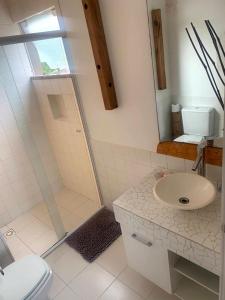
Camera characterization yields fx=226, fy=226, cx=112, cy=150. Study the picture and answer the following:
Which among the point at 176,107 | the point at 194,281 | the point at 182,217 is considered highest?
the point at 176,107

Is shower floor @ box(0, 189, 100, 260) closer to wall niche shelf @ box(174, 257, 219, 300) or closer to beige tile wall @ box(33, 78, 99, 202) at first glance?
Answer: beige tile wall @ box(33, 78, 99, 202)

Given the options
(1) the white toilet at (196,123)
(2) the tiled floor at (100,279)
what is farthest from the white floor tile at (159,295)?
(1) the white toilet at (196,123)

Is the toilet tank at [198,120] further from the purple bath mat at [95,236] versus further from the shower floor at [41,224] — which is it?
the shower floor at [41,224]

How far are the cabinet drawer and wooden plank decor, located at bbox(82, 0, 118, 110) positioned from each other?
998 mm

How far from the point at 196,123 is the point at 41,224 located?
204cm

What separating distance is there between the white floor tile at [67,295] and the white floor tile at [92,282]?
31mm

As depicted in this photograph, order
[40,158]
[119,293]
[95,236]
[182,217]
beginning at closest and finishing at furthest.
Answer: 1. [182,217]
2. [119,293]
3. [40,158]
4. [95,236]

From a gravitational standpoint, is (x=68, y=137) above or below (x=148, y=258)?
above

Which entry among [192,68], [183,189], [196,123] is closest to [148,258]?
[183,189]

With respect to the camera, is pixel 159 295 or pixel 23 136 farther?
pixel 23 136

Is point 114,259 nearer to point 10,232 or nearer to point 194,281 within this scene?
point 194,281

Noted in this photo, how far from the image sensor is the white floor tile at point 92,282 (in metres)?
1.80

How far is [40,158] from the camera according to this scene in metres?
2.16

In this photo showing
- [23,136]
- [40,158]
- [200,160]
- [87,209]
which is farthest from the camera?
[87,209]
